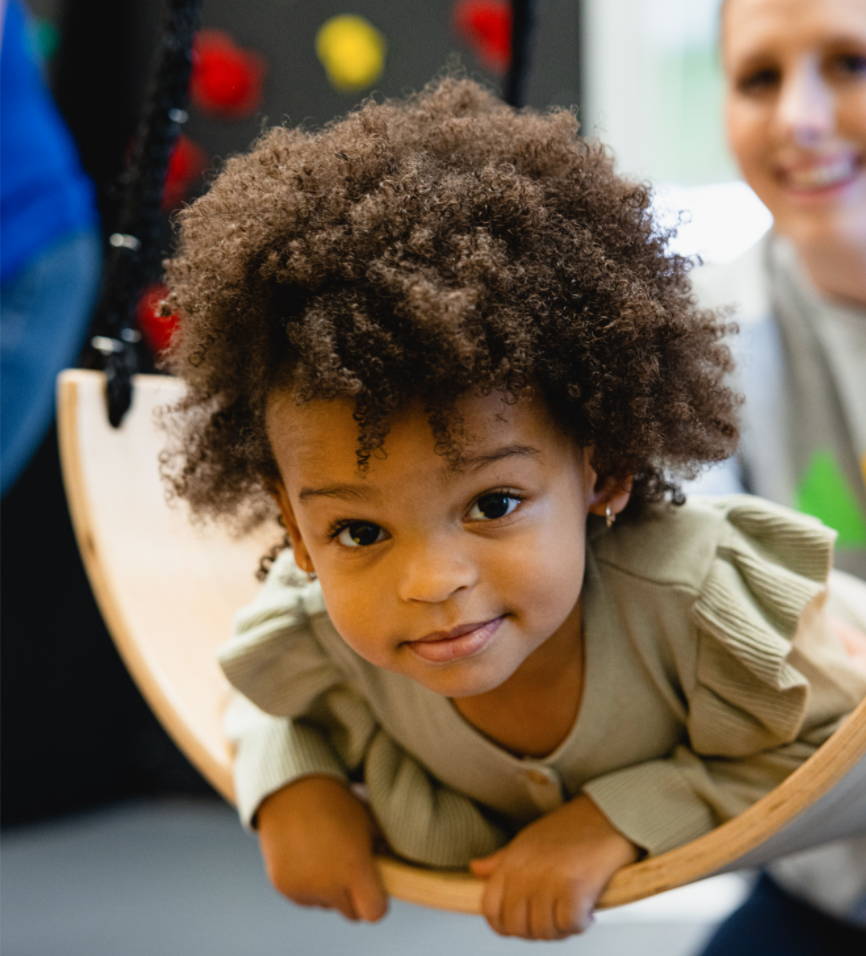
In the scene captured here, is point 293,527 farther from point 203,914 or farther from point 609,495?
point 203,914

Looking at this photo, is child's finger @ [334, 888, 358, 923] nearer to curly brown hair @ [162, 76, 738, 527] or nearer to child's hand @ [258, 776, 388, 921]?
child's hand @ [258, 776, 388, 921]

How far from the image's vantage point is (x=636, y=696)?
2.35 feet

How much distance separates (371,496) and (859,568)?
57cm

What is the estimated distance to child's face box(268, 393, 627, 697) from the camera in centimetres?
59

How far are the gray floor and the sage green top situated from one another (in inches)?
37.9

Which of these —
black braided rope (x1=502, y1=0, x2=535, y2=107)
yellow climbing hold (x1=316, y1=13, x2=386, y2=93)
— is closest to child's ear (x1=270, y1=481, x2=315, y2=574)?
black braided rope (x1=502, y1=0, x2=535, y2=107)

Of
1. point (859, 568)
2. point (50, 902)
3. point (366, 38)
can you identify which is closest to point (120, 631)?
point (859, 568)

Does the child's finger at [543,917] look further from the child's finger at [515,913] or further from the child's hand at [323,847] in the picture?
the child's hand at [323,847]

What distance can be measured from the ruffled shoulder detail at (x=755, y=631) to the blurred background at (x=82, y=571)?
106cm

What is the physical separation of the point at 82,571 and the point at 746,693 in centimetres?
174

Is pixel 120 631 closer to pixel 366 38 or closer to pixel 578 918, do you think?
pixel 578 918

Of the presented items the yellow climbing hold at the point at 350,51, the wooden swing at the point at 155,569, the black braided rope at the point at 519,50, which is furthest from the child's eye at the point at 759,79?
the yellow climbing hold at the point at 350,51

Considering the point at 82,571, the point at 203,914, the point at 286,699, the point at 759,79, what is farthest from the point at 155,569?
the point at 82,571

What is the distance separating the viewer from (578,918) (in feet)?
2.12
